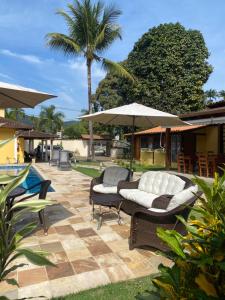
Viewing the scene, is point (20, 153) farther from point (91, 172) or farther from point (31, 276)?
point (31, 276)

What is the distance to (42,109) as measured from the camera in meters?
53.1

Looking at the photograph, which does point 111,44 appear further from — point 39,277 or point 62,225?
point 39,277

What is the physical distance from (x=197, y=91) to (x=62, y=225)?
937 inches

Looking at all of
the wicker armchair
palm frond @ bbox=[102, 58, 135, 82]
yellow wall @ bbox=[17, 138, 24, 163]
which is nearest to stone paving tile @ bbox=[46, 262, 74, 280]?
the wicker armchair

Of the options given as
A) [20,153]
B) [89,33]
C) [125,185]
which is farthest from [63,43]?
[125,185]

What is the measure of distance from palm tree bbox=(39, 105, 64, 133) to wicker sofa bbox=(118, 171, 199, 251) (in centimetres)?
4856

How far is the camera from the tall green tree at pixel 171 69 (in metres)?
26.0

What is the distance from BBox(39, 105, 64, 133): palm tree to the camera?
2084 inches

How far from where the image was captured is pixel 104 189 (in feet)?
21.6

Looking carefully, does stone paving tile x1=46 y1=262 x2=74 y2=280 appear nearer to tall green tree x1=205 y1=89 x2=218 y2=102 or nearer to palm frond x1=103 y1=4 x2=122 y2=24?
palm frond x1=103 y1=4 x2=122 y2=24

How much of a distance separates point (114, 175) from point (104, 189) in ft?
2.00

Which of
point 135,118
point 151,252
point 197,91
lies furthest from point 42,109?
point 151,252

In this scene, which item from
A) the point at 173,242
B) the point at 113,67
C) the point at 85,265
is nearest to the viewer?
the point at 173,242

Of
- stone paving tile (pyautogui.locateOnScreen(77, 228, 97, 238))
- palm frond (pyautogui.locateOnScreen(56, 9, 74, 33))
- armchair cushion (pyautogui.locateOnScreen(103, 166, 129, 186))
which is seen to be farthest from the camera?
palm frond (pyautogui.locateOnScreen(56, 9, 74, 33))
